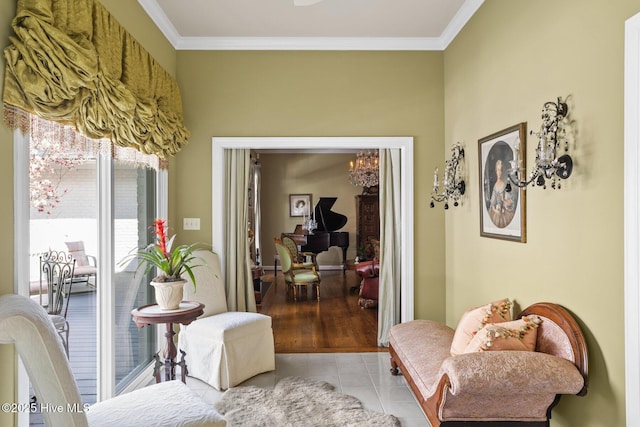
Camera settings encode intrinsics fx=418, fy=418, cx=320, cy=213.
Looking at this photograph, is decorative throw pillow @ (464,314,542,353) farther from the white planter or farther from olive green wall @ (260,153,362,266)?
olive green wall @ (260,153,362,266)

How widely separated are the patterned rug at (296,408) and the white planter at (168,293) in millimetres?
809

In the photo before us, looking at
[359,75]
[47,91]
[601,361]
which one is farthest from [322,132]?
[601,361]

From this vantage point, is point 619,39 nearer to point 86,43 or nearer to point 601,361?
point 601,361

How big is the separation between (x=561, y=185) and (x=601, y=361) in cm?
89

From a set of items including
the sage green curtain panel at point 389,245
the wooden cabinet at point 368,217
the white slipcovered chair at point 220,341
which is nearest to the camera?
the white slipcovered chair at point 220,341

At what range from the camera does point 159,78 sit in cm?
338

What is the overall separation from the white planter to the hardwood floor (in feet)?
5.49

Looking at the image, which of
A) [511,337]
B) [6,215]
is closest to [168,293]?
[6,215]

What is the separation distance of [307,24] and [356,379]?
3102mm

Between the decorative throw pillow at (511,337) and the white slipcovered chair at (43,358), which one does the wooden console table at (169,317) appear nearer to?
the white slipcovered chair at (43,358)

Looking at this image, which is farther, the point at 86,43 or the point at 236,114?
the point at 236,114

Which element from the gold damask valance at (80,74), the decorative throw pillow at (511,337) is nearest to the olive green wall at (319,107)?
the gold damask valance at (80,74)

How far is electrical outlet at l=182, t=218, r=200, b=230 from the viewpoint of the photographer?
13.4 feet

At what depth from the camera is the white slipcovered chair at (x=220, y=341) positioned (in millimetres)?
3283
